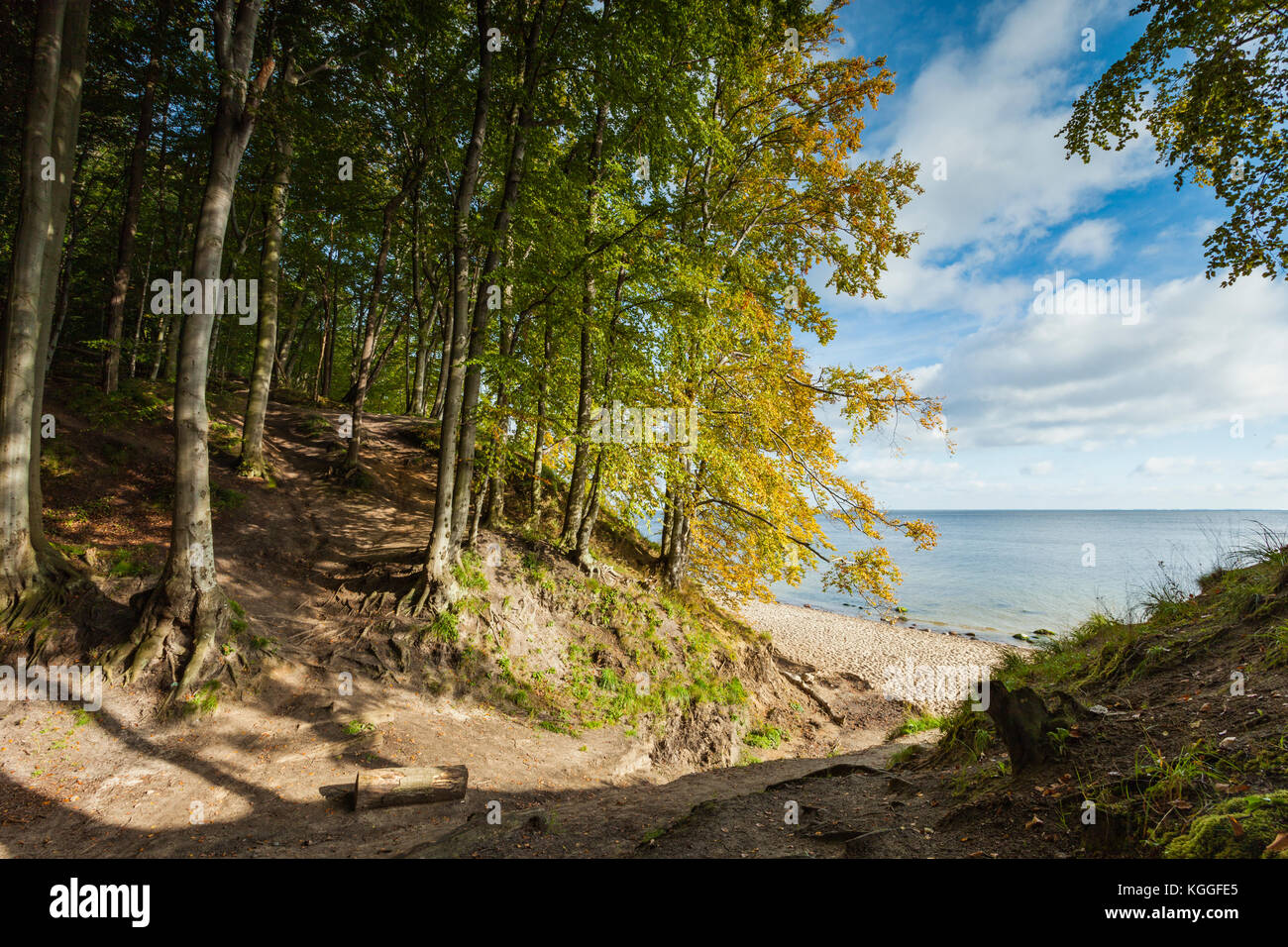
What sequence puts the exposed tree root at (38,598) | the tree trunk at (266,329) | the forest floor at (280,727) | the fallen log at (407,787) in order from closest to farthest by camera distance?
the forest floor at (280,727) → the fallen log at (407,787) → the exposed tree root at (38,598) → the tree trunk at (266,329)

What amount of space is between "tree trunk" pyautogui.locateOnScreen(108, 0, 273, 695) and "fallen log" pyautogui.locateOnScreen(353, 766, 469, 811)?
3.38m

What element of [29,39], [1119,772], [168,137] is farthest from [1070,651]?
[168,137]

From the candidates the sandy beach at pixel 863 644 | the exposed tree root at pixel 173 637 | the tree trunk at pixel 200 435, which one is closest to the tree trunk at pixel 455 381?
the exposed tree root at pixel 173 637

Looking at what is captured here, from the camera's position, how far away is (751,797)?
5461 mm

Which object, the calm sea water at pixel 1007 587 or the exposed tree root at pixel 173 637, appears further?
the calm sea water at pixel 1007 587

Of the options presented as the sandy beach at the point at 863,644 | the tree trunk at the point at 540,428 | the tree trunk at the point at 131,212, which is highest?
the tree trunk at the point at 131,212

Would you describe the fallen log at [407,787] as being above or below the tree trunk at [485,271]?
below

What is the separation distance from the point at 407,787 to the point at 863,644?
2619 cm

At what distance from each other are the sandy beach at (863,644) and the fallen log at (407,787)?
51.5ft

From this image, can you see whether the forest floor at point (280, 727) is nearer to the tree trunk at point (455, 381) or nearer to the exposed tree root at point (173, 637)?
the exposed tree root at point (173, 637)

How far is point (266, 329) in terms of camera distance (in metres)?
13.5

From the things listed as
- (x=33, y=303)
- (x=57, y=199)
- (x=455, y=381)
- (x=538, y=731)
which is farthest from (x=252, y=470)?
(x=538, y=731)

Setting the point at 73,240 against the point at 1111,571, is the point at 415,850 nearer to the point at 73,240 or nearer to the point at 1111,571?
the point at 73,240

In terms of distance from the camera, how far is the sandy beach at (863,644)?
74.5ft
